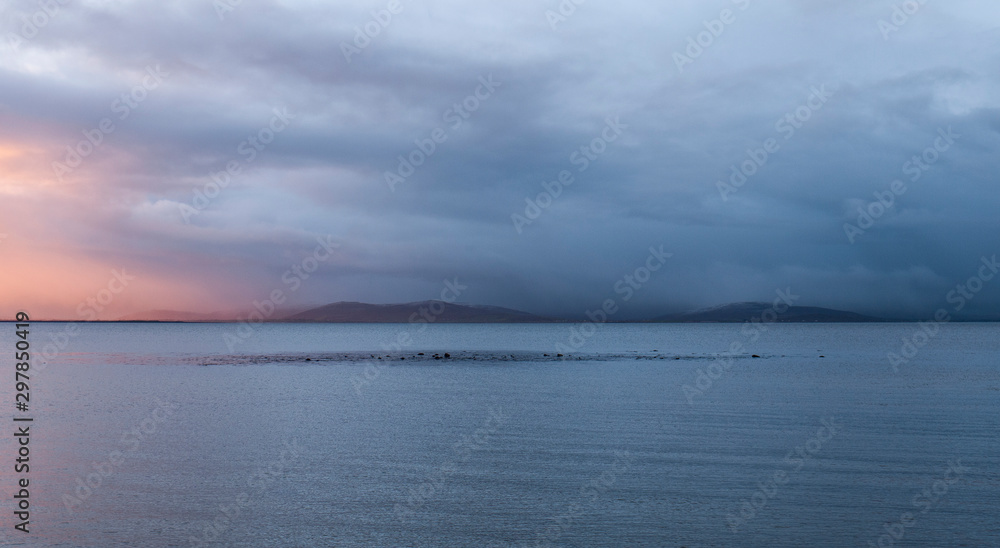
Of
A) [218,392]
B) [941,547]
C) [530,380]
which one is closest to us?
[941,547]

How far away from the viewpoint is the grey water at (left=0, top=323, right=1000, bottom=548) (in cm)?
1772

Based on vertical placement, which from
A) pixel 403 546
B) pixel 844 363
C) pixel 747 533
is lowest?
pixel 844 363

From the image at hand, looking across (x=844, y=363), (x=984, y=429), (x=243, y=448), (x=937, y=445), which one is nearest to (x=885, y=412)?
(x=984, y=429)

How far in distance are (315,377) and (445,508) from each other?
4489cm

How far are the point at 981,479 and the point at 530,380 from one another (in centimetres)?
3911

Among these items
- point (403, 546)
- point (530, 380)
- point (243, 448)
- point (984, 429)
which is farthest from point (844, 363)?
point (403, 546)

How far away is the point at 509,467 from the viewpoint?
2453 cm

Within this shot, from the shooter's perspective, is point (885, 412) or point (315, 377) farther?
point (315, 377)

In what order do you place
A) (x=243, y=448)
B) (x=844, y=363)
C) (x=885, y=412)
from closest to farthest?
(x=243, y=448) → (x=885, y=412) → (x=844, y=363)

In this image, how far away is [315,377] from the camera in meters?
62.3

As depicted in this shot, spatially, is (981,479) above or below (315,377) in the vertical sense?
below

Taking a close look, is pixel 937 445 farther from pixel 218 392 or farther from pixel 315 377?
pixel 315 377

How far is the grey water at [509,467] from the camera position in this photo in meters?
17.7

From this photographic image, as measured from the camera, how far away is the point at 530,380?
59.8 metres
